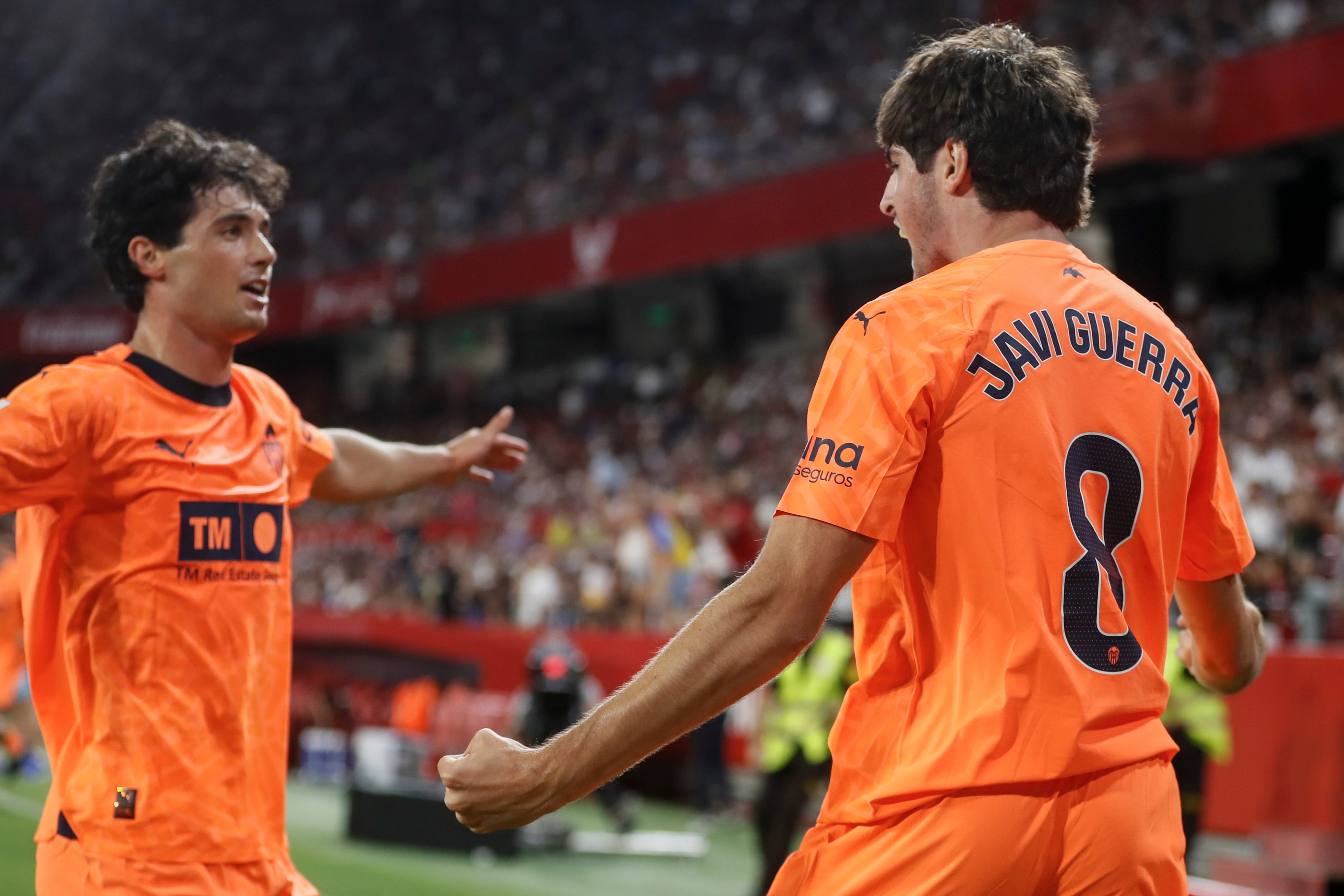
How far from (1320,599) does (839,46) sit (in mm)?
15334

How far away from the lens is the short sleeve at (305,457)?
3430mm

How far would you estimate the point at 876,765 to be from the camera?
1.91 metres

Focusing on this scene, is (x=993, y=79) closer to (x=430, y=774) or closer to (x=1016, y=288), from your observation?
(x=1016, y=288)

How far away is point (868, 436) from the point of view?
182 cm

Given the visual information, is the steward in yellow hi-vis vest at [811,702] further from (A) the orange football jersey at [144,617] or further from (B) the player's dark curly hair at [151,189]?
(B) the player's dark curly hair at [151,189]

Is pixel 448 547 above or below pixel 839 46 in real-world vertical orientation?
below

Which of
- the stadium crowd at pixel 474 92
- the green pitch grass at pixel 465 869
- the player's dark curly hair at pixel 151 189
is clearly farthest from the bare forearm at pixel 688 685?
the stadium crowd at pixel 474 92

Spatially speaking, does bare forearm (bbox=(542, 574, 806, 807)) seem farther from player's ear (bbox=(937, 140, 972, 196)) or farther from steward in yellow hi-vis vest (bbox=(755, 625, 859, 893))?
steward in yellow hi-vis vest (bbox=(755, 625, 859, 893))

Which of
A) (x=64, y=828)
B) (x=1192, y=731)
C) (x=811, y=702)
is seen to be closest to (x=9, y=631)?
(x=811, y=702)

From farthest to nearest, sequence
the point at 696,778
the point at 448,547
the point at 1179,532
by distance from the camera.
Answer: the point at 448,547
the point at 696,778
the point at 1179,532

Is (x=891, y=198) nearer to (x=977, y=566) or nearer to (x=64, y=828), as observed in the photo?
(x=977, y=566)

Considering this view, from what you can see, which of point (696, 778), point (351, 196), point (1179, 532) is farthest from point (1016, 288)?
point (351, 196)

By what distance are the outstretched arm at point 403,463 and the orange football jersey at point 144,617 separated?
52 centimetres

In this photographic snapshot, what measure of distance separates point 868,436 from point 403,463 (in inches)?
86.5
